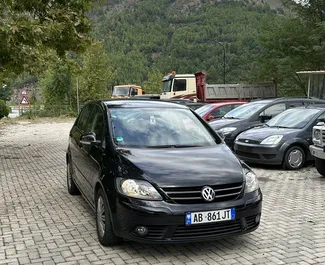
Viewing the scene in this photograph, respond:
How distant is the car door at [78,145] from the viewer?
6113 millimetres

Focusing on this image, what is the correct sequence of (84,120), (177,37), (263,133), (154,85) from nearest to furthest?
1. (84,120)
2. (263,133)
3. (154,85)
4. (177,37)

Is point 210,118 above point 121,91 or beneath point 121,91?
beneath

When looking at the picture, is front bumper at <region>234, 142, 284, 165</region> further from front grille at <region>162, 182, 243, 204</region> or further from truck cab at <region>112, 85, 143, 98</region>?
truck cab at <region>112, 85, 143, 98</region>

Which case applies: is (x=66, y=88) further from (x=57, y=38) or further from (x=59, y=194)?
(x=59, y=194)

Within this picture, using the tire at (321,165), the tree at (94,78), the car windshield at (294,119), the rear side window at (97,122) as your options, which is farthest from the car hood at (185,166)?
the tree at (94,78)

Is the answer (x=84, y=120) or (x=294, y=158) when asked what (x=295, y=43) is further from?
(x=84, y=120)

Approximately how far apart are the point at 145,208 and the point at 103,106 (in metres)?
2.12

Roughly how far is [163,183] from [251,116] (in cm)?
825

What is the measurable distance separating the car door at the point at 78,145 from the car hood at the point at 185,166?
5.08 feet

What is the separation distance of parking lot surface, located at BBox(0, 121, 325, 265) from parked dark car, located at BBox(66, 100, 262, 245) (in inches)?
10.3

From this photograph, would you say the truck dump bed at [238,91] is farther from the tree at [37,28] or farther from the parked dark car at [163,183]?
the parked dark car at [163,183]

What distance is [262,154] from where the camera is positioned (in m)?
9.52

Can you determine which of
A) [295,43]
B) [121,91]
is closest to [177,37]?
[121,91]

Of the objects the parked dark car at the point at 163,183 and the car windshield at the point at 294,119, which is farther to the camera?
the car windshield at the point at 294,119
